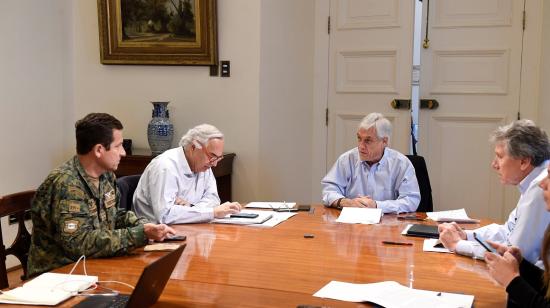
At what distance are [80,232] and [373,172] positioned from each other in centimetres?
195

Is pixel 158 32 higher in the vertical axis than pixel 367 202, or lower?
higher

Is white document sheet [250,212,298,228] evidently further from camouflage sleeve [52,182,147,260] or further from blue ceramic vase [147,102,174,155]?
blue ceramic vase [147,102,174,155]

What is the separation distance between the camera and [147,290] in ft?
5.48

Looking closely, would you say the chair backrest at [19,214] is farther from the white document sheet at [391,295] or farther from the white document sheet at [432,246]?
the white document sheet at [432,246]

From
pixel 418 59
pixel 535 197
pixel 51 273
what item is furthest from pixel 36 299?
pixel 418 59

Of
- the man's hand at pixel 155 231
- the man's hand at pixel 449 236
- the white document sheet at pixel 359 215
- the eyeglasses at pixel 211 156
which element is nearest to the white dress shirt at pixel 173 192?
the eyeglasses at pixel 211 156

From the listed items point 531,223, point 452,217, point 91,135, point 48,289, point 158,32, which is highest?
point 158,32

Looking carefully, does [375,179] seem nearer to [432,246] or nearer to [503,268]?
[432,246]

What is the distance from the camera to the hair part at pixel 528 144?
8.04 feet

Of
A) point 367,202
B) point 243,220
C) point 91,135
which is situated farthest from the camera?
point 367,202

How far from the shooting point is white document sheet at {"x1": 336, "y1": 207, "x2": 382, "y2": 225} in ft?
10.1

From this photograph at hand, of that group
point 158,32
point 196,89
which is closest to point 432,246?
point 196,89

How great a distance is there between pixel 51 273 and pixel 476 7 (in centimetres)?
381

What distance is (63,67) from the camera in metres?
4.92
